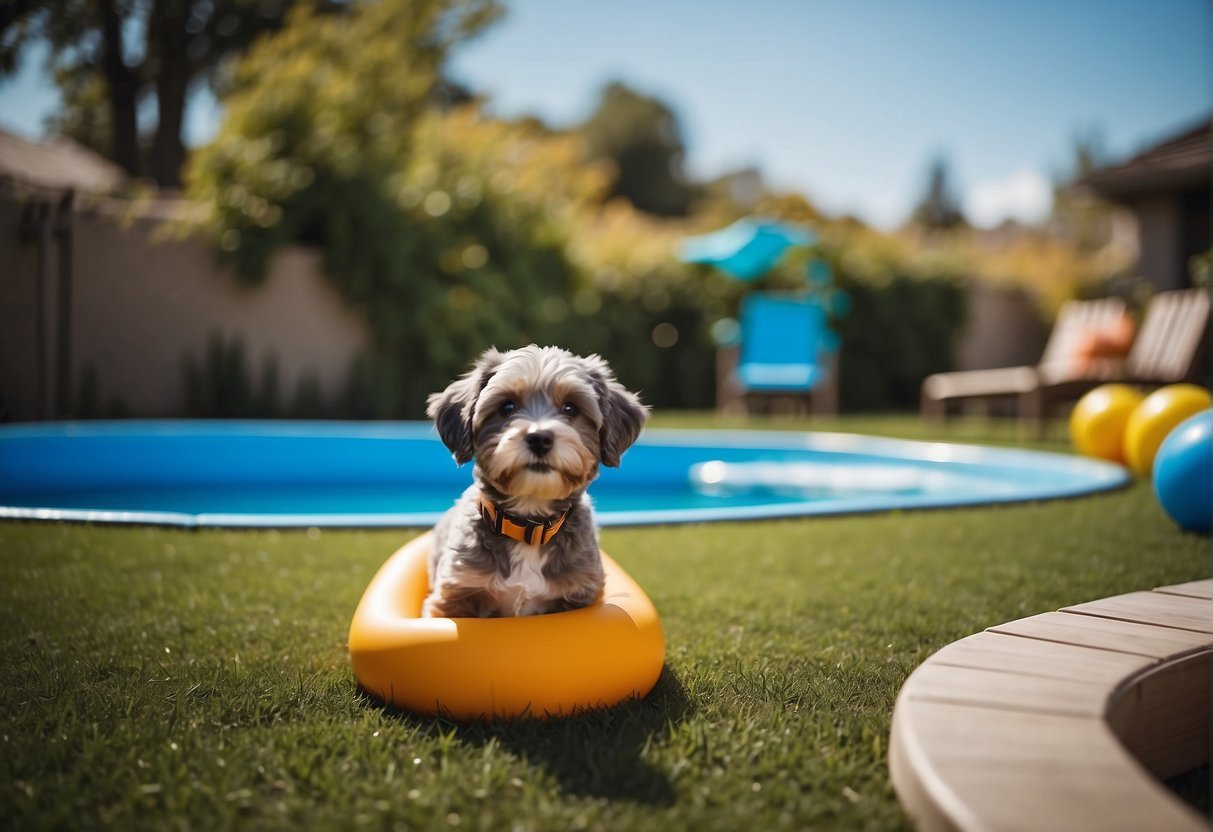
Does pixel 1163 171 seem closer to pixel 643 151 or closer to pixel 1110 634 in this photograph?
pixel 1110 634

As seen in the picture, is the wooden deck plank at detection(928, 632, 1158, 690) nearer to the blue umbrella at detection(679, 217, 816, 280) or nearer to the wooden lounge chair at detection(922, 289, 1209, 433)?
the wooden lounge chair at detection(922, 289, 1209, 433)

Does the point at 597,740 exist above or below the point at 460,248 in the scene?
below

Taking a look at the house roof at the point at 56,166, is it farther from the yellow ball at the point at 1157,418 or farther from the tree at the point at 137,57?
the yellow ball at the point at 1157,418

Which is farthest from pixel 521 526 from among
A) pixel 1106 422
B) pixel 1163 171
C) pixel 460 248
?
pixel 1163 171

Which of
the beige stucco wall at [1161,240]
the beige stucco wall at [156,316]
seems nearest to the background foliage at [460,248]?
the beige stucco wall at [156,316]

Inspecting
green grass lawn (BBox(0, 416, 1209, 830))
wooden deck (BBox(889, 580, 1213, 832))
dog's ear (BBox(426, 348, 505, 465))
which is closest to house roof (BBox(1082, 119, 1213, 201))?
green grass lawn (BBox(0, 416, 1209, 830))

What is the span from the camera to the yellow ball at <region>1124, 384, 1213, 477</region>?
7.04 m

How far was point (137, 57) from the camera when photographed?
18.9 m

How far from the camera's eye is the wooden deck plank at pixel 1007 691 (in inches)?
81.6

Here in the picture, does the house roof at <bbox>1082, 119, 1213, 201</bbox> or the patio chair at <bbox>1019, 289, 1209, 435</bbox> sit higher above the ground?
the house roof at <bbox>1082, 119, 1213, 201</bbox>

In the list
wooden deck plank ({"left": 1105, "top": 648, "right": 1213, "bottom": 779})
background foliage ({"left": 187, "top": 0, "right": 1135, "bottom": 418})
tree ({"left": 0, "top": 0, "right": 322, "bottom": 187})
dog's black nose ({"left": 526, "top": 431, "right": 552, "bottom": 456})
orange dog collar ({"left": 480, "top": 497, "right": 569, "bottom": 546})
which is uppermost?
tree ({"left": 0, "top": 0, "right": 322, "bottom": 187})

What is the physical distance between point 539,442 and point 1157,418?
6.75 metres

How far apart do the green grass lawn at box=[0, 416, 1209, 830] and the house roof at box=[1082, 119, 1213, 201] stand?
14.4m

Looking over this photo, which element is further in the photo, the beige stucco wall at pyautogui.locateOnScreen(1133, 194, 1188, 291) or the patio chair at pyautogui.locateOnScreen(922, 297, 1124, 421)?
the beige stucco wall at pyautogui.locateOnScreen(1133, 194, 1188, 291)
